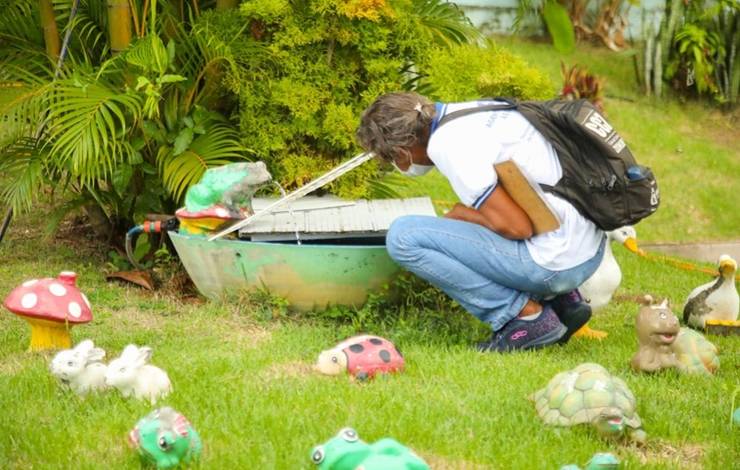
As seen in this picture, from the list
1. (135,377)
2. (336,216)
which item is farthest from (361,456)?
(336,216)

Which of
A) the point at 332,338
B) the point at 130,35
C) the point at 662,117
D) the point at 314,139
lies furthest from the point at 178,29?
the point at 662,117

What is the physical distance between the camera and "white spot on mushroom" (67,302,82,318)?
16.1 ft

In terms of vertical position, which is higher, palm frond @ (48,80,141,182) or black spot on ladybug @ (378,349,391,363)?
palm frond @ (48,80,141,182)

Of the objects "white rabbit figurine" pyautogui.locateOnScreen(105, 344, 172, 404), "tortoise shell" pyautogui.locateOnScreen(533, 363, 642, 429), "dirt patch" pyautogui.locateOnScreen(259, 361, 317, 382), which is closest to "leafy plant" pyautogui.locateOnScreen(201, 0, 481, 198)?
"dirt patch" pyautogui.locateOnScreen(259, 361, 317, 382)

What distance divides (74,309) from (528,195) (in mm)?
2005

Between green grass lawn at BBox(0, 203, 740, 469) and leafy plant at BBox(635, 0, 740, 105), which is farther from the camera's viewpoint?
leafy plant at BBox(635, 0, 740, 105)

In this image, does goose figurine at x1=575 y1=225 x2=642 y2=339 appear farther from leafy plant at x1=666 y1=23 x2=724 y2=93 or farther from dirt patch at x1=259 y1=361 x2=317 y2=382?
leafy plant at x1=666 y1=23 x2=724 y2=93

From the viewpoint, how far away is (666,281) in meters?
7.95

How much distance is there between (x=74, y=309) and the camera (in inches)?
194

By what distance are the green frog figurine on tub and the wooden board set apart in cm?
140

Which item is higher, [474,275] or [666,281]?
[474,275]

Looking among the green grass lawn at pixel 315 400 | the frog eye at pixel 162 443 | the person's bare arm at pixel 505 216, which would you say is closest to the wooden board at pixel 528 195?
the person's bare arm at pixel 505 216

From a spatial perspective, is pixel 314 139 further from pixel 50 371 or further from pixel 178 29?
pixel 50 371

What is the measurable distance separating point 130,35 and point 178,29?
274mm
